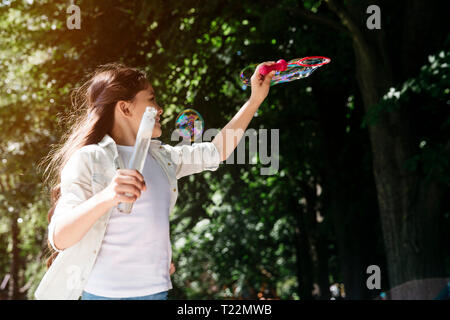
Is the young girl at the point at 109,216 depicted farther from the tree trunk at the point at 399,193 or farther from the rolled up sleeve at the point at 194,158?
the tree trunk at the point at 399,193

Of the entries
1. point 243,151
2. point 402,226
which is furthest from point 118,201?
point 243,151

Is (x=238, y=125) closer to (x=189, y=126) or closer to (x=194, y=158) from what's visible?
(x=194, y=158)

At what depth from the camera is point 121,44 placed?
852 centimetres

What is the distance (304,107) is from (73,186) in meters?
9.48

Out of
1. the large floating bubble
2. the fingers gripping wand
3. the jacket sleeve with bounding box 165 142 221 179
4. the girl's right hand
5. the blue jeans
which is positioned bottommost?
the blue jeans

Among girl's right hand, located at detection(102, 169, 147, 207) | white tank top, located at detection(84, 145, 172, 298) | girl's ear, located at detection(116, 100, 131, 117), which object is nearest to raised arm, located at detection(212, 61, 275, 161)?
girl's ear, located at detection(116, 100, 131, 117)

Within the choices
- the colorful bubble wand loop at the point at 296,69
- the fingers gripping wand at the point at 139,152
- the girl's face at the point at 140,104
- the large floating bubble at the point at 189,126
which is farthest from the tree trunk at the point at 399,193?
the fingers gripping wand at the point at 139,152

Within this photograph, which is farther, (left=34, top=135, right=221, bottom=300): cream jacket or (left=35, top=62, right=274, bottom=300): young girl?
(left=34, top=135, right=221, bottom=300): cream jacket

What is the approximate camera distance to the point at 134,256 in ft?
6.72

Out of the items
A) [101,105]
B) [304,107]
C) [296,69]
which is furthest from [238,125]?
[304,107]

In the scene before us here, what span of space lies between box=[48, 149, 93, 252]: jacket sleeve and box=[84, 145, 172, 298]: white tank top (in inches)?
5.7

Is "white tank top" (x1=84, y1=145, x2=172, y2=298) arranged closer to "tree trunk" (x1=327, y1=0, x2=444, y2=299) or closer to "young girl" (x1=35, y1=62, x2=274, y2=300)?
"young girl" (x1=35, y1=62, x2=274, y2=300)

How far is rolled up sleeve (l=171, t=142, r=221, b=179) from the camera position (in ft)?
8.26

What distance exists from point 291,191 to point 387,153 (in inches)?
224
